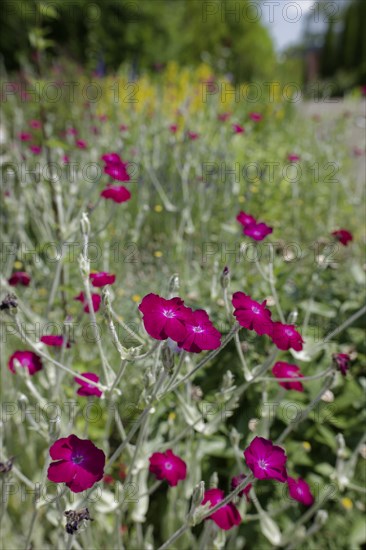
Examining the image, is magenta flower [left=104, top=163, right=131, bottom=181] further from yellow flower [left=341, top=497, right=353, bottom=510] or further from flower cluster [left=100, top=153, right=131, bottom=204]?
yellow flower [left=341, top=497, right=353, bottom=510]

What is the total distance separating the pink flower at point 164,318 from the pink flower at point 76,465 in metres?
0.26

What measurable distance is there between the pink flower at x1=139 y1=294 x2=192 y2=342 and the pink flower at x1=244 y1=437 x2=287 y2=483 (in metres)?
0.24

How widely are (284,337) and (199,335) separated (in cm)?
26

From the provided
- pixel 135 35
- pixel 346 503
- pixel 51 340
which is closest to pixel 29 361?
pixel 51 340

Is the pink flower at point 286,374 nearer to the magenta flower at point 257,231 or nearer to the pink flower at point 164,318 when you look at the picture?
the magenta flower at point 257,231

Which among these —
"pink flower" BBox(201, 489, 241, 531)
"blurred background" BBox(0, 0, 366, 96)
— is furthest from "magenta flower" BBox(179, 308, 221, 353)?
"blurred background" BBox(0, 0, 366, 96)

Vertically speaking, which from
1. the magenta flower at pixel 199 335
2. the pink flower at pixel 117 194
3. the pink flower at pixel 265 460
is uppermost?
the pink flower at pixel 117 194

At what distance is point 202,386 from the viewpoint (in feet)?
5.54

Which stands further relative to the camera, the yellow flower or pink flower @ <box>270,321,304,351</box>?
the yellow flower

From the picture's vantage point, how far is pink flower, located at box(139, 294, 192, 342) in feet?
2.70

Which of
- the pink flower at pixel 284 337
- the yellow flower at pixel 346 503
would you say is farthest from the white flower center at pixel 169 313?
the yellow flower at pixel 346 503

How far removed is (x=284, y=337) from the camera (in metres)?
1.05

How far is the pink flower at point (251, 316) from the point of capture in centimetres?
91

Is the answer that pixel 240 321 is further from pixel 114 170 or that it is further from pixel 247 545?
pixel 247 545
